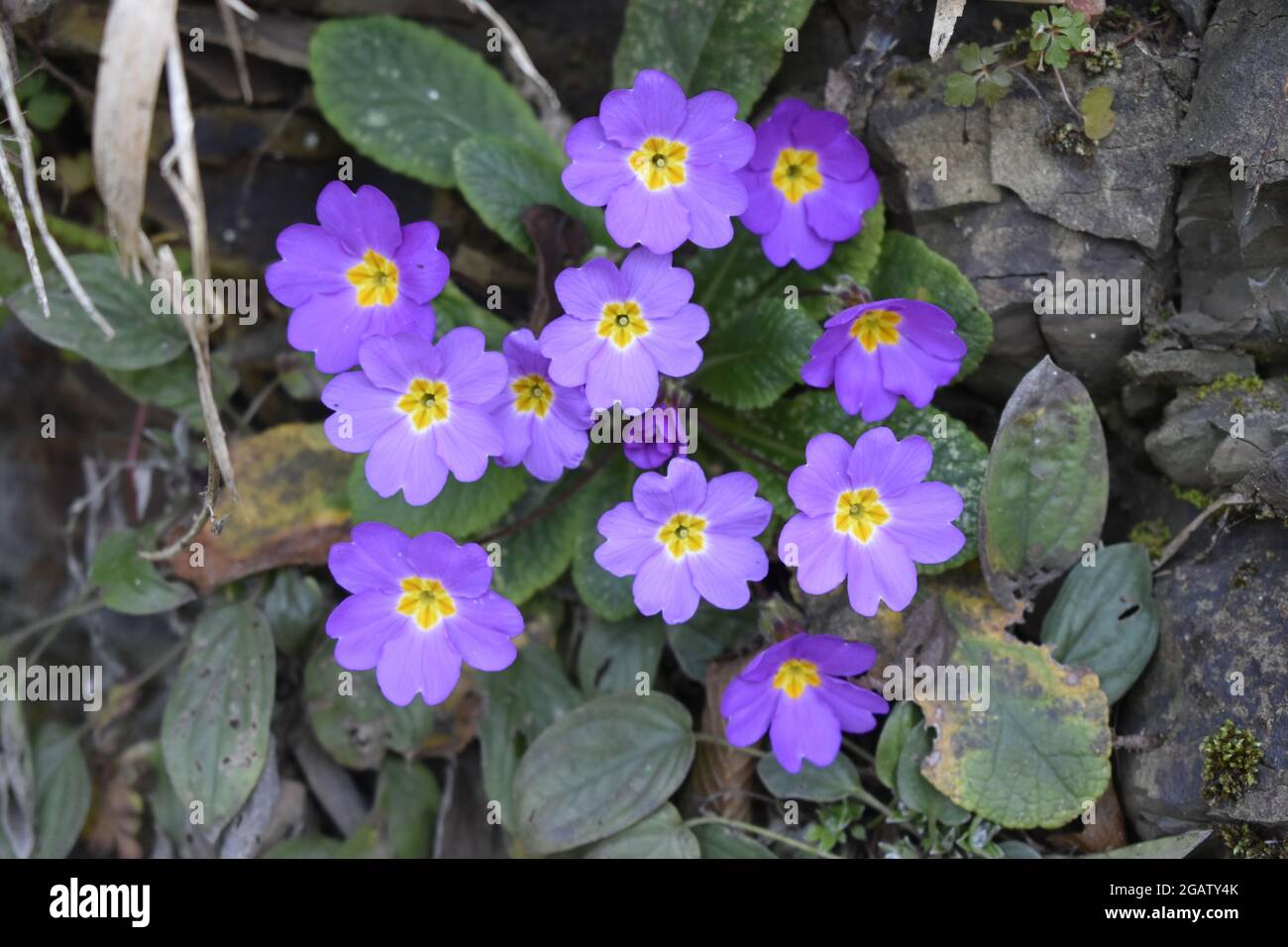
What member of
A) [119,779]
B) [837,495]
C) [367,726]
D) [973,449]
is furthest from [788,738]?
[119,779]

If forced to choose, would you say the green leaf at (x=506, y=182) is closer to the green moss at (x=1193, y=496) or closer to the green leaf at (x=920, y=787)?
the green leaf at (x=920, y=787)

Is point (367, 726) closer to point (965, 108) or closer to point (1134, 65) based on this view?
point (965, 108)

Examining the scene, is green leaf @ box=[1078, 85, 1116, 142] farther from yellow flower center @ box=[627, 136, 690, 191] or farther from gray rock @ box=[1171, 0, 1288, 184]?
yellow flower center @ box=[627, 136, 690, 191]

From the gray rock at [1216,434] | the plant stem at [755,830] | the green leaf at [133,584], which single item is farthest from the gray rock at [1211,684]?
the green leaf at [133,584]

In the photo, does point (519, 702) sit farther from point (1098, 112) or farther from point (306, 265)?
point (1098, 112)

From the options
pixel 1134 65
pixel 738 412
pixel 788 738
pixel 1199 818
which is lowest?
pixel 1199 818

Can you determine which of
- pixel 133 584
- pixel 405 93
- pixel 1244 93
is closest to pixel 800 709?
pixel 1244 93

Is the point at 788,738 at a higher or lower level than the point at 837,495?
lower
